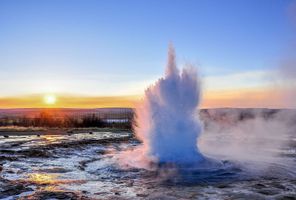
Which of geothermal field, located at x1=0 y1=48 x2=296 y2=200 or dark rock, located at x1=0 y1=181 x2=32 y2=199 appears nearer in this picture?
dark rock, located at x1=0 y1=181 x2=32 y2=199

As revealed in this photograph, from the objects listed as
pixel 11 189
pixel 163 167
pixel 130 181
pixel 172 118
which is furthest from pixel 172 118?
pixel 11 189

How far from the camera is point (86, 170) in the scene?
1211 cm

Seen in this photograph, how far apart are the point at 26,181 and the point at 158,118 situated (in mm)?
5412

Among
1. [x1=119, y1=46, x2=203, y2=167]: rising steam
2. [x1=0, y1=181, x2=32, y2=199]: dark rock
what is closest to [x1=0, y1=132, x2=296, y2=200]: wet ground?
[x1=0, y1=181, x2=32, y2=199]: dark rock

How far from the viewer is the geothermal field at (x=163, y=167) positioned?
891 centimetres

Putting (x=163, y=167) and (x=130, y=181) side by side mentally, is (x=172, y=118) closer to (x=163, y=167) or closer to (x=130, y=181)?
(x=163, y=167)

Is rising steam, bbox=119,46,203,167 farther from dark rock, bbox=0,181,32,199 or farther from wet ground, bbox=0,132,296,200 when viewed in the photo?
dark rock, bbox=0,181,32,199

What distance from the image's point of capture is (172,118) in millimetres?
13938

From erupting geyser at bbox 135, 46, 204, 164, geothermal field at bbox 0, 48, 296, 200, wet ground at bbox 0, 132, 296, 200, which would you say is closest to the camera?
wet ground at bbox 0, 132, 296, 200

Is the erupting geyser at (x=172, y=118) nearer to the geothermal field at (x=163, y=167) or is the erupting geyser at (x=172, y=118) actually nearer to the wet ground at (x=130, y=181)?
the geothermal field at (x=163, y=167)

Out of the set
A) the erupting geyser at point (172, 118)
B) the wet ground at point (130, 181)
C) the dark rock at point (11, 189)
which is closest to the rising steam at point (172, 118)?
the erupting geyser at point (172, 118)

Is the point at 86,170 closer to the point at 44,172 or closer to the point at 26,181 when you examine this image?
the point at 44,172

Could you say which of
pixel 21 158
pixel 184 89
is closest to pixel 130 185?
pixel 184 89

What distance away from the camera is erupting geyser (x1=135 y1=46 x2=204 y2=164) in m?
13.5
